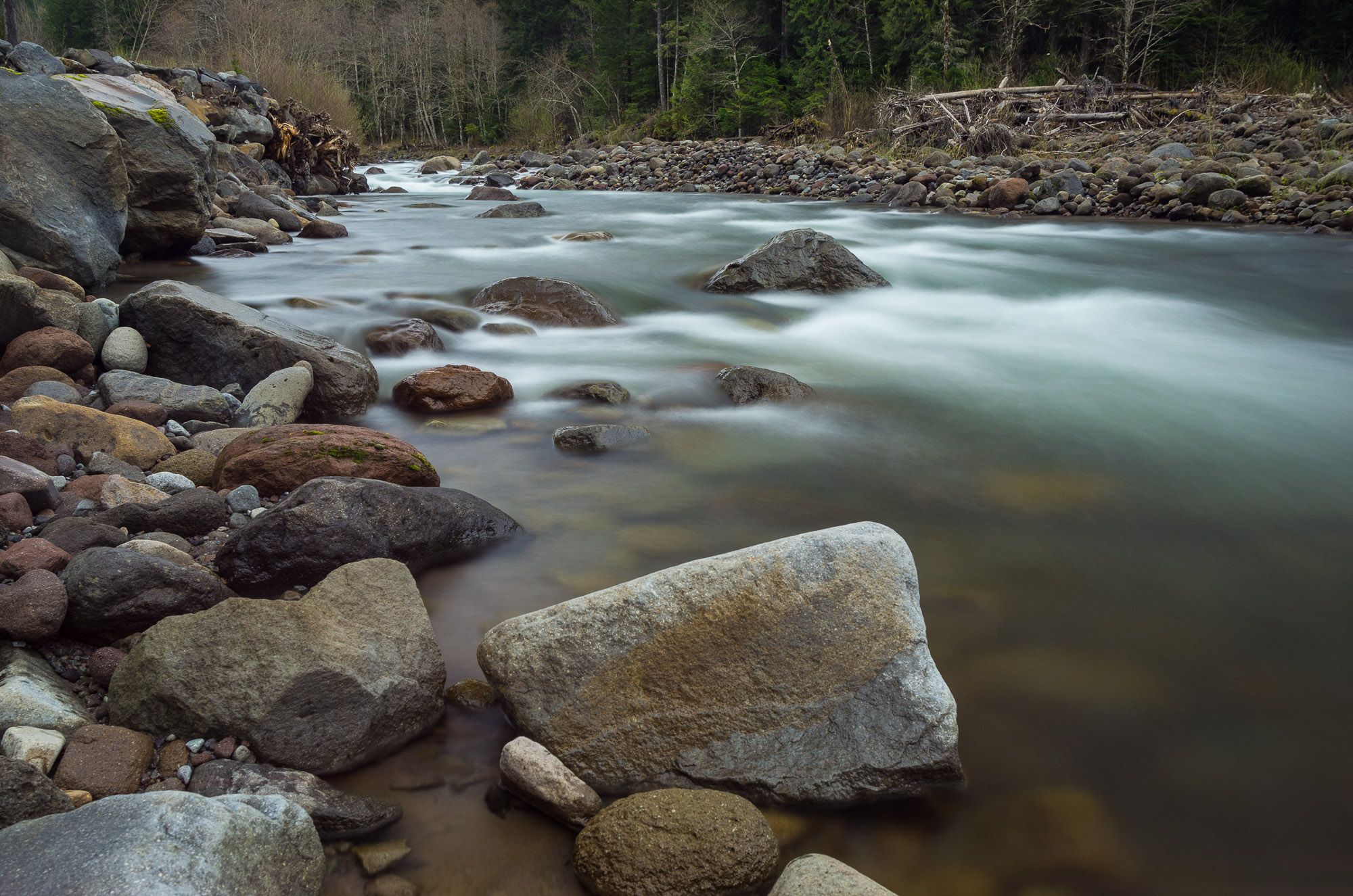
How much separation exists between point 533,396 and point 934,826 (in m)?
3.75

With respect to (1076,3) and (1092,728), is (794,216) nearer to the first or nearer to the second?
(1092,728)

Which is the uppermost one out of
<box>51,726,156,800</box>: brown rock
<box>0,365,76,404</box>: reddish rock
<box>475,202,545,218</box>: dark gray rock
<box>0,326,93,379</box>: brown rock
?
<box>475,202,545,218</box>: dark gray rock

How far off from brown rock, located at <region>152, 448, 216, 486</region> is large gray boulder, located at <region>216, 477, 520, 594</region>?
87cm

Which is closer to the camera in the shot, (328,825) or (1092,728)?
(328,825)

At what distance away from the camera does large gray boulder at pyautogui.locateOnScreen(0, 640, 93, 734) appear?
6.89 feet

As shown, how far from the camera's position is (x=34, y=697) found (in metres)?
2.17

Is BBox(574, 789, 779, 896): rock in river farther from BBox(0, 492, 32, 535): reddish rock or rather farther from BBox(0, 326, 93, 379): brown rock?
BBox(0, 326, 93, 379): brown rock

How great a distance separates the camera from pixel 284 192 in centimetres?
1384

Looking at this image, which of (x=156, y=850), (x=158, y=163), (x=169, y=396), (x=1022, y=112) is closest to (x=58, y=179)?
(x=158, y=163)

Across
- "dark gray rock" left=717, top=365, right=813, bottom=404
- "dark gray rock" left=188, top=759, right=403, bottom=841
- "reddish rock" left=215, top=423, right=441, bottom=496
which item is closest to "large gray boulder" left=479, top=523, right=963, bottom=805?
"dark gray rock" left=188, top=759, right=403, bottom=841

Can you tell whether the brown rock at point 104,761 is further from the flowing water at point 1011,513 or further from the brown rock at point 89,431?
the brown rock at point 89,431

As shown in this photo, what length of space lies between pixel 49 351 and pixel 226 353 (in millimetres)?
842

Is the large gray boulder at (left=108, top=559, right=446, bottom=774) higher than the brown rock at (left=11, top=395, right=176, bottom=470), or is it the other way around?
the brown rock at (left=11, top=395, right=176, bottom=470)

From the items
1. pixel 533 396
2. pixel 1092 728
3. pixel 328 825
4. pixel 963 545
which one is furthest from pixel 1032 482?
pixel 328 825
